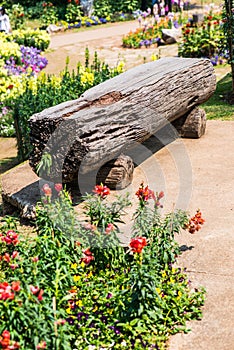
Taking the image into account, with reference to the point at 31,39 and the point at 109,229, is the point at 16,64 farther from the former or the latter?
the point at 109,229

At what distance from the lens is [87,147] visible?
498 cm

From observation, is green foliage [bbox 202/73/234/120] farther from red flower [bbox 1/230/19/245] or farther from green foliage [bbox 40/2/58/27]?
green foliage [bbox 40/2/58/27]

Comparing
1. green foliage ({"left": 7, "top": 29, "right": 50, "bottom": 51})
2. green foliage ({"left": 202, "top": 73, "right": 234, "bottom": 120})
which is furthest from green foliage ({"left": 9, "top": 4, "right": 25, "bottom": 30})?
green foliage ({"left": 202, "top": 73, "right": 234, "bottom": 120})

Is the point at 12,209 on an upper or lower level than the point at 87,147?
lower

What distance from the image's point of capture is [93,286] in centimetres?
395

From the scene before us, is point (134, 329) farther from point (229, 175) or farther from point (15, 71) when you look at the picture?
point (15, 71)

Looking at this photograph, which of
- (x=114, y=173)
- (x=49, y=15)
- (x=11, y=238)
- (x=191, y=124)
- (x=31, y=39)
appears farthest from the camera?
(x=49, y=15)

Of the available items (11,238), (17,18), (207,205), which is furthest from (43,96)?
(17,18)

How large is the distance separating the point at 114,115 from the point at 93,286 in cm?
206

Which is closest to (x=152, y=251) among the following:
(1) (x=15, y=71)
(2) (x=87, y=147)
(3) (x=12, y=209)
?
(2) (x=87, y=147)

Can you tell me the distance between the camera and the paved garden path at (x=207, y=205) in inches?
144

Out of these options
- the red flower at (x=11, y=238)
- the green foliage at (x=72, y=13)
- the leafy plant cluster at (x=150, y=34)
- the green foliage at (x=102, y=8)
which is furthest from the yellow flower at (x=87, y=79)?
the green foliage at (x=102, y=8)

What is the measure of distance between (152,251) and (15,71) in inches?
356

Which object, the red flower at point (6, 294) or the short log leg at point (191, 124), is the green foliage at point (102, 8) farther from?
the red flower at point (6, 294)
